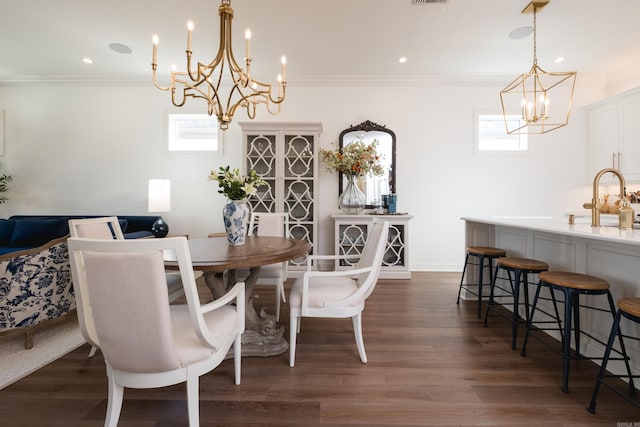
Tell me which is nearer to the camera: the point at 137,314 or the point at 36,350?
the point at 137,314

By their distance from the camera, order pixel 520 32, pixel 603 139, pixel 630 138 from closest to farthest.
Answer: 1. pixel 520 32
2. pixel 630 138
3. pixel 603 139

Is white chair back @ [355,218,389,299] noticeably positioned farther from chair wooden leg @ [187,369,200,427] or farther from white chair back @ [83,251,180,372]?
white chair back @ [83,251,180,372]

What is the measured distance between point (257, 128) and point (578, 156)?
15.7 ft

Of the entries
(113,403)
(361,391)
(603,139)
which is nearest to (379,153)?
(603,139)

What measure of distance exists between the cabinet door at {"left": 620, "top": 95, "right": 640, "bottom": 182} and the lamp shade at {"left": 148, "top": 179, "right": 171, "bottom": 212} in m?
6.08

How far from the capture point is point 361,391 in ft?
5.17

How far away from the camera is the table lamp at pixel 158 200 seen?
3730mm

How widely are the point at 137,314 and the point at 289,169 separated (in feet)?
9.98

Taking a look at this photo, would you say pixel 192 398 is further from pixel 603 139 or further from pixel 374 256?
pixel 603 139

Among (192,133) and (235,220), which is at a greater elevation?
(192,133)

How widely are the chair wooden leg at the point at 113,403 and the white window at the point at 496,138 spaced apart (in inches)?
190

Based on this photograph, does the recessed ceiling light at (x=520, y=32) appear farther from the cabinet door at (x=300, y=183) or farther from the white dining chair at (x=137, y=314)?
the white dining chair at (x=137, y=314)

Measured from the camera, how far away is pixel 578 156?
4230 mm

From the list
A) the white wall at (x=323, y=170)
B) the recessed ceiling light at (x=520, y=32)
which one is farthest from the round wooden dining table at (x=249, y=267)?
the recessed ceiling light at (x=520, y=32)
